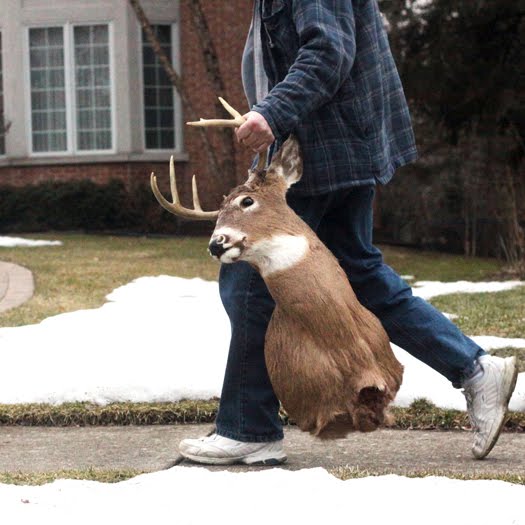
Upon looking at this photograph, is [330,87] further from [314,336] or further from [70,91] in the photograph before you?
[70,91]

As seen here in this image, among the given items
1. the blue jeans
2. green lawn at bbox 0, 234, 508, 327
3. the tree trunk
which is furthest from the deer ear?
the tree trunk

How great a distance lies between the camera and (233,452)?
3861 mm

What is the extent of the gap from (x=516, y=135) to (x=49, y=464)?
10640 mm

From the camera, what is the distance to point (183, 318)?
658 cm

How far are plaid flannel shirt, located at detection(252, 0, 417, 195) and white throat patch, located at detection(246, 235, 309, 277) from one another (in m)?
0.33

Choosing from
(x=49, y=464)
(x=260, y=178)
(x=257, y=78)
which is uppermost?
(x=257, y=78)

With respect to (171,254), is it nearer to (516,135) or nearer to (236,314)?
(516,135)

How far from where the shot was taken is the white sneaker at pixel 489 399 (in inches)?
149

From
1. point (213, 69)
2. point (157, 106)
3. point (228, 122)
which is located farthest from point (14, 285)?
point (157, 106)

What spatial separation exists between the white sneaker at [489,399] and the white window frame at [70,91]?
51.3ft

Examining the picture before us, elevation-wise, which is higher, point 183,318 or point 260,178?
point 260,178

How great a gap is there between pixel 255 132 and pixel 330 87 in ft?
0.89

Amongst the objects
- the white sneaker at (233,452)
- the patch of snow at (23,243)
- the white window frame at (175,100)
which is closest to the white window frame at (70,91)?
the white window frame at (175,100)

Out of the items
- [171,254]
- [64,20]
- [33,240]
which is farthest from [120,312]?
[64,20]
